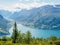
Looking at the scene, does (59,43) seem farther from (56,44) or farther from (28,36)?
(28,36)

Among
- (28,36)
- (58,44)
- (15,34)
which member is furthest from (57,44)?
(28,36)

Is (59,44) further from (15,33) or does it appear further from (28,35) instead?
(28,35)

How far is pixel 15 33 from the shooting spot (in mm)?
51000

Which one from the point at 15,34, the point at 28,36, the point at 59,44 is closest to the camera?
the point at 59,44

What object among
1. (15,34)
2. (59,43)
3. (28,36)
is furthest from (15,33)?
(59,43)

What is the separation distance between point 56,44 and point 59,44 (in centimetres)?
45

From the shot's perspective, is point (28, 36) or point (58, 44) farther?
point (28, 36)

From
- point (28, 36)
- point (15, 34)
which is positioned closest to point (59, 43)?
point (15, 34)

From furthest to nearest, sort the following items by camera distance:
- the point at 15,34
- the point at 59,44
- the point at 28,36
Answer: the point at 28,36, the point at 15,34, the point at 59,44

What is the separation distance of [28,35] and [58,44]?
145ft

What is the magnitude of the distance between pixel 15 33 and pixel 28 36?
16413 millimetres

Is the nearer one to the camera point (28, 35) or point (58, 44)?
point (58, 44)

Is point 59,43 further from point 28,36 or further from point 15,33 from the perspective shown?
point 28,36

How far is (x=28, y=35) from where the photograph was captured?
67.2m
